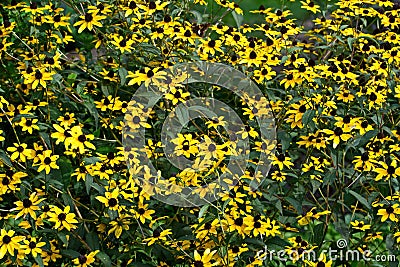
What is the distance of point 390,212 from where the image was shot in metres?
2.11

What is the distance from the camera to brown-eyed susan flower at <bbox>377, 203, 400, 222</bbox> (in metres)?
2.08

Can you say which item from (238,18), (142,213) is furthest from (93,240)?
Answer: (238,18)

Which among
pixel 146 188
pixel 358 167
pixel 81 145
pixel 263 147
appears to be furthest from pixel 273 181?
pixel 81 145

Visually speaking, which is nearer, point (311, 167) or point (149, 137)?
point (311, 167)

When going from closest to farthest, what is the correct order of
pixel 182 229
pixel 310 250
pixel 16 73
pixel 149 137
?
pixel 310 250, pixel 182 229, pixel 149 137, pixel 16 73

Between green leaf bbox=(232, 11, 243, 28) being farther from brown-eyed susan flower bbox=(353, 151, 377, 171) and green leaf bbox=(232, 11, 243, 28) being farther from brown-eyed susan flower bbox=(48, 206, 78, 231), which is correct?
brown-eyed susan flower bbox=(48, 206, 78, 231)

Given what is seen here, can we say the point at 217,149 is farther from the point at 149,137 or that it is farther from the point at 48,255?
the point at 48,255

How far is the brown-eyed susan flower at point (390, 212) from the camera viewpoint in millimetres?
2084

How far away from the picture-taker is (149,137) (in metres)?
2.46

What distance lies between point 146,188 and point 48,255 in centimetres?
37

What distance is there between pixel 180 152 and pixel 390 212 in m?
0.64

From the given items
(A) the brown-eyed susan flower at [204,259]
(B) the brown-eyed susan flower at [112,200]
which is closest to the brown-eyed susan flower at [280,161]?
(A) the brown-eyed susan flower at [204,259]

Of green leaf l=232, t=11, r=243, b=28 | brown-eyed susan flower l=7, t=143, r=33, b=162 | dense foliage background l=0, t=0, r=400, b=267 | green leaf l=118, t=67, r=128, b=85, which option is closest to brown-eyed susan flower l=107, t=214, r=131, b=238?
dense foliage background l=0, t=0, r=400, b=267

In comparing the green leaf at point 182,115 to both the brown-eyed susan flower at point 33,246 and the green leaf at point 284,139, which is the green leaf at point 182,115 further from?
the brown-eyed susan flower at point 33,246
